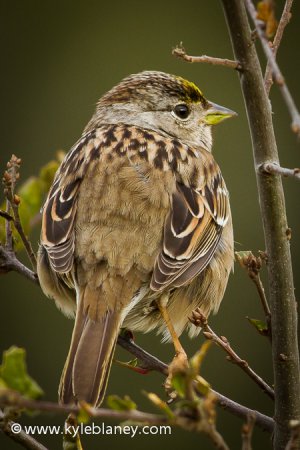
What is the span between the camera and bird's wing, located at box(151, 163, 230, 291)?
3651mm

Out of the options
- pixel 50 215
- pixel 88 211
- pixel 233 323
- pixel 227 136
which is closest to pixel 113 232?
pixel 88 211

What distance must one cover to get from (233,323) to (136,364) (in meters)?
4.37

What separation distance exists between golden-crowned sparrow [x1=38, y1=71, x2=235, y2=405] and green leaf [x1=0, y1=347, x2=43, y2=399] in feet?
1.95

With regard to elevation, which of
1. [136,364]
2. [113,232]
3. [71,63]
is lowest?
[136,364]

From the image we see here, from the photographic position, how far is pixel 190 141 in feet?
15.4

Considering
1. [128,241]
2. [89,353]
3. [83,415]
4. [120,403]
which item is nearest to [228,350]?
[89,353]

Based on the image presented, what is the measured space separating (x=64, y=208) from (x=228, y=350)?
102 cm

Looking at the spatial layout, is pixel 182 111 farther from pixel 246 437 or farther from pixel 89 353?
pixel 246 437

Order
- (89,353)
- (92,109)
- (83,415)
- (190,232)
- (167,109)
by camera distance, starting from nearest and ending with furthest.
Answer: (83,415)
(89,353)
(190,232)
(167,109)
(92,109)

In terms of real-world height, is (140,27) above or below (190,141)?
above

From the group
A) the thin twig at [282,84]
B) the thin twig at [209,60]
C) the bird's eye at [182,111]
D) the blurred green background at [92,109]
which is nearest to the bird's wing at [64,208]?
the bird's eye at [182,111]

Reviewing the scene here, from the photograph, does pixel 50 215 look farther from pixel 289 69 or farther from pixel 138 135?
pixel 289 69

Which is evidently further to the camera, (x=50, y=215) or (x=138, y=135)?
(x=138, y=135)

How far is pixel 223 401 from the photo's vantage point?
3.31 metres
